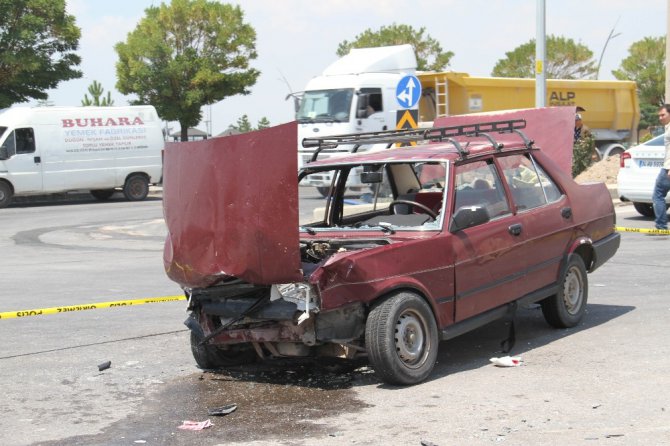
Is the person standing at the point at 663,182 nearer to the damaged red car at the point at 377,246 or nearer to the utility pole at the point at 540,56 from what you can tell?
the damaged red car at the point at 377,246

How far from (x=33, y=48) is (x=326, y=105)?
1183 centimetres

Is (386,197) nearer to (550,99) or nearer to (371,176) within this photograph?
(371,176)

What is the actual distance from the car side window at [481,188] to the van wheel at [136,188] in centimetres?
→ 2190

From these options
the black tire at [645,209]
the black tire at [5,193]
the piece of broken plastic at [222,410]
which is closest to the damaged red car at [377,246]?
the piece of broken plastic at [222,410]

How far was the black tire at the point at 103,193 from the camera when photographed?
96.7 feet

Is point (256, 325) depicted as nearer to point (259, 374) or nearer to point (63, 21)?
point (259, 374)

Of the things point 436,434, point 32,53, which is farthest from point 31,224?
point 436,434

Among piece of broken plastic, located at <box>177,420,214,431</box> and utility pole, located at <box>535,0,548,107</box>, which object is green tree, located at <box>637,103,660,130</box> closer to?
utility pole, located at <box>535,0,548,107</box>

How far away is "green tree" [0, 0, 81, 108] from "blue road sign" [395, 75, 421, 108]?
17688 mm

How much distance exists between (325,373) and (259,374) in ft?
1.66

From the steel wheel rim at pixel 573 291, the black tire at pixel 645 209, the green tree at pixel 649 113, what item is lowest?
the black tire at pixel 645 209

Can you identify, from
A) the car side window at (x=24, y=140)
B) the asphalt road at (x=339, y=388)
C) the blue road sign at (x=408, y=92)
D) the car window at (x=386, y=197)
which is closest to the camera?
the asphalt road at (x=339, y=388)

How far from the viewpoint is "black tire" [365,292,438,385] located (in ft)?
21.4

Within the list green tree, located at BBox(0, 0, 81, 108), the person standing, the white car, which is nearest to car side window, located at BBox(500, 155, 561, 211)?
the person standing
